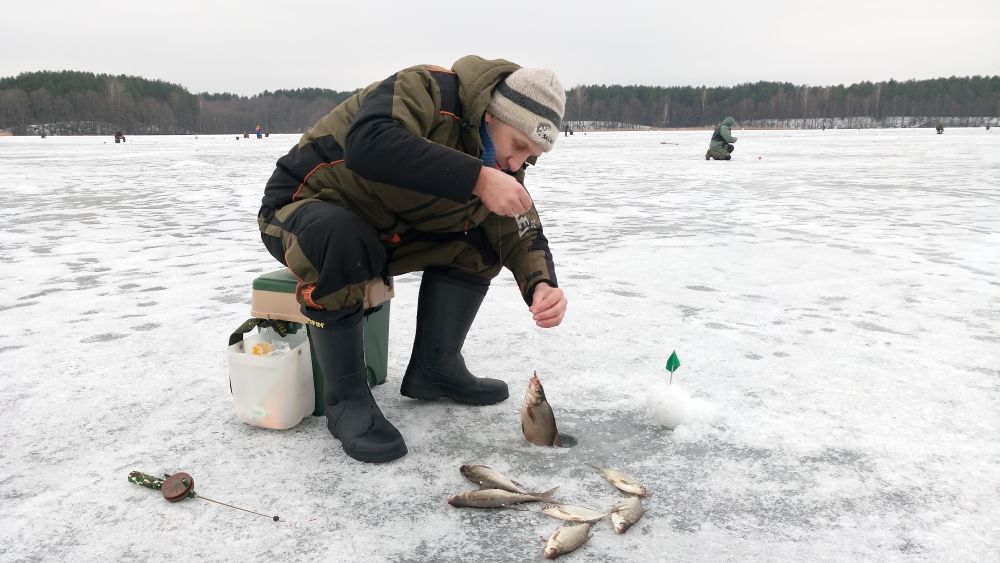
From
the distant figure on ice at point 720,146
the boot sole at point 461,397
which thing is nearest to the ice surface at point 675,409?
the boot sole at point 461,397

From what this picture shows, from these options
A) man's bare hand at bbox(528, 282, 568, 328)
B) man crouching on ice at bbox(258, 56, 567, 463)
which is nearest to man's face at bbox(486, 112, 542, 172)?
man crouching on ice at bbox(258, 56, 567, 463)

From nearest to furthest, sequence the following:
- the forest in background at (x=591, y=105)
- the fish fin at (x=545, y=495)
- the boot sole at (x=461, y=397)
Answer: the fish fin at (x=545, y=495) < the boot sole at (x=461, y=397) < the forest in background at (x=591, y=105)

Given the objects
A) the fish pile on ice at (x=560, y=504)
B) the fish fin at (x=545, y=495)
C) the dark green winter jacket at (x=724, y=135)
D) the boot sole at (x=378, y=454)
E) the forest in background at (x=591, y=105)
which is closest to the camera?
the fish pile on ice at (x=560, y=504)

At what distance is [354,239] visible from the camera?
2.04m

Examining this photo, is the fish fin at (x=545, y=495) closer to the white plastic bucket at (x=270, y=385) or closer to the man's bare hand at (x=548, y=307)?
the man's bare hand at (x=548, y=307)

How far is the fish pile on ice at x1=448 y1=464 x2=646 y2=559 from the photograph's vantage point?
1.63m

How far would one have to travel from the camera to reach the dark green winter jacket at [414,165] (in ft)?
6.22

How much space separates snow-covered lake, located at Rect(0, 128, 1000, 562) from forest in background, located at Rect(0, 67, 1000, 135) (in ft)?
337

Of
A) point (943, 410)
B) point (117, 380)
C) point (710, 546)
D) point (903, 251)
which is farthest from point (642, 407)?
point (903, 251)

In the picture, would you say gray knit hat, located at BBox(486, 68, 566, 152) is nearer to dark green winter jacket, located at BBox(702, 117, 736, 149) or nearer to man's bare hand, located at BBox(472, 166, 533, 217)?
man's bare hand, located at BBox(472, 166, 533, 217)

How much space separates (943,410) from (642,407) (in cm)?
108

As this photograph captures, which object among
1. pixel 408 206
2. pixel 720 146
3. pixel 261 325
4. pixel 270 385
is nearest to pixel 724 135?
pixel 720 146

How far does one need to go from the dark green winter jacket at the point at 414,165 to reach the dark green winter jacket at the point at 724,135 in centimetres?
1593

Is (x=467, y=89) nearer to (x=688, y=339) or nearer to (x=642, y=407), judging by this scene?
(x=642, y=407)
